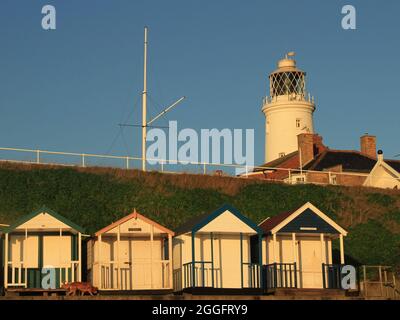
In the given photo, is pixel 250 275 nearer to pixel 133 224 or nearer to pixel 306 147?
pixel 133 224

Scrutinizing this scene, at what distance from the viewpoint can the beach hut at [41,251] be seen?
4003cm

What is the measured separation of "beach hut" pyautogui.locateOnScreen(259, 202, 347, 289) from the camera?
4062cm

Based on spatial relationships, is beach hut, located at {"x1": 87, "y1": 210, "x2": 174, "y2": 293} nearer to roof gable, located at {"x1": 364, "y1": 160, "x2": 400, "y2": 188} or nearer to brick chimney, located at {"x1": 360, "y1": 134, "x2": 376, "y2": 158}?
roof gable, located at {"x1": 364, "y1": 160, "x2": 400, "y2": 188}

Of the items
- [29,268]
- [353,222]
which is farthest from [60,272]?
A: [353,222]

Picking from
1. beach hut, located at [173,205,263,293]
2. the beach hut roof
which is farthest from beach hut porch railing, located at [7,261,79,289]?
the beach hut roof

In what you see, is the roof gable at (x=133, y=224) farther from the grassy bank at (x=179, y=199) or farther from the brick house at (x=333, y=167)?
the brick house at (x=333, y=167)

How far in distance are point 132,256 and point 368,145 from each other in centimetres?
3537

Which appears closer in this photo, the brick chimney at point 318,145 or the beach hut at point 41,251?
the beach hut at point 41,251

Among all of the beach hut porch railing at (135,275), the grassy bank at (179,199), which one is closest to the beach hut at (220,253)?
the beach hut porch railing at (135,275)

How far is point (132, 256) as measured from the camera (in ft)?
136

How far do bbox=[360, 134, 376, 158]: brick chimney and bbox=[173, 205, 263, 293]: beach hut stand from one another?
33529 millimetres

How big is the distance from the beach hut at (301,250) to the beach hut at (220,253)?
2.44 ft

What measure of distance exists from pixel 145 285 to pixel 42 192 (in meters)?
11.8
